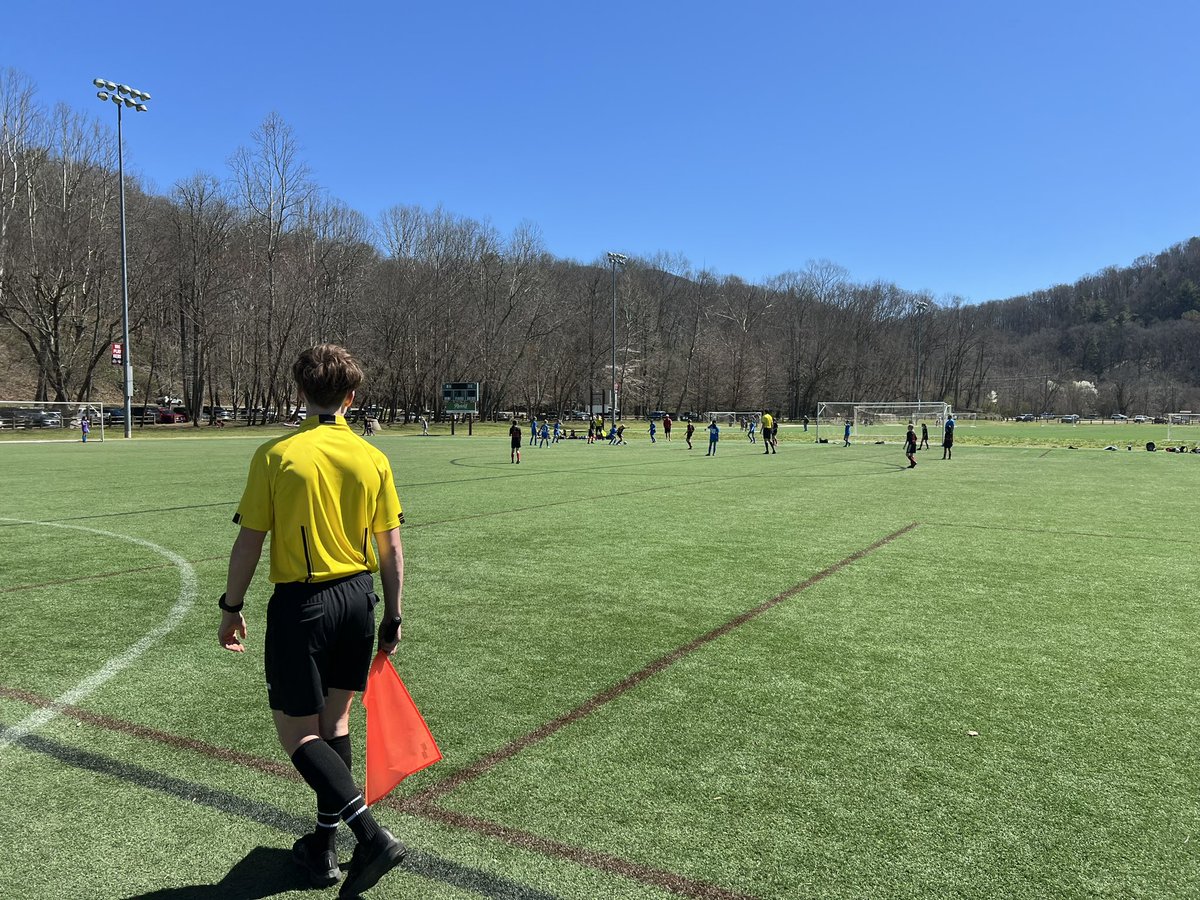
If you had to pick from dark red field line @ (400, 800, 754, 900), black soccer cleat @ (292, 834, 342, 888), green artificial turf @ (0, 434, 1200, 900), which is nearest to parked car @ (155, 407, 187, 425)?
green artificial turf @ (0, 434, 1200, 900)

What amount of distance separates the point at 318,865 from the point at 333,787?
400mm

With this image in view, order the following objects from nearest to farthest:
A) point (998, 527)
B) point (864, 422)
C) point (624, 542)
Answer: point (624, 542), point (998, 527), point (864, 422)

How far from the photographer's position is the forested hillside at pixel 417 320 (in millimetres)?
50156

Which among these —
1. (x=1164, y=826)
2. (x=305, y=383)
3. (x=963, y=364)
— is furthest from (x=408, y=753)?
(x=963, y=364)

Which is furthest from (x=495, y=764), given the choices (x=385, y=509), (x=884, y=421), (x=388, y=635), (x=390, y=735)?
(x=884, y=421)

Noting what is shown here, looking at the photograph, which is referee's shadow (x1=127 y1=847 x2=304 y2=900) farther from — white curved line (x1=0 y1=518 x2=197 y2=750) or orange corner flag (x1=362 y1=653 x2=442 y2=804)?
white curved line (x1=0 y1=518 x2=197 y2=750)

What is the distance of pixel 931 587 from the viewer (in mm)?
7922

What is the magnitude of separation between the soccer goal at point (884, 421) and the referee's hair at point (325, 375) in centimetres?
4833

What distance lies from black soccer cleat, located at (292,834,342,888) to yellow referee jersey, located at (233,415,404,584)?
3.57 feet

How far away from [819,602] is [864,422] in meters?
53.8

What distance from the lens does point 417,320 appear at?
68.2m

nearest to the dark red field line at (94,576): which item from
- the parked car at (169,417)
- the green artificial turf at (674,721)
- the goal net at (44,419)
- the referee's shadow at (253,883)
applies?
the green artificial turf at (674,721)

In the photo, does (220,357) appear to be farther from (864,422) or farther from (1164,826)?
(1164,826)

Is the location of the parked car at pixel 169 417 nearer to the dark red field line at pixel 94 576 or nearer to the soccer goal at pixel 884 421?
A: the soccer goal at pixel 884 421
